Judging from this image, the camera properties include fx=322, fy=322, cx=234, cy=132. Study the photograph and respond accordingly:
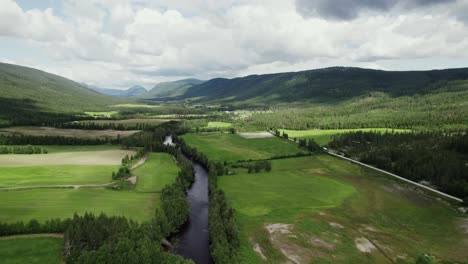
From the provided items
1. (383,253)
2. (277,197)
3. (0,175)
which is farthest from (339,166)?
(0,175)

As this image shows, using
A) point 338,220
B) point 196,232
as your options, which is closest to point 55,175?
point 196,232

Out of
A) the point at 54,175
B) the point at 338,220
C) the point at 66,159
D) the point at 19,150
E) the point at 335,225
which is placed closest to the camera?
the point at 335,225

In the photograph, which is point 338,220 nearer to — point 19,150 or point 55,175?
point 55,175

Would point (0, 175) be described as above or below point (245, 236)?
above

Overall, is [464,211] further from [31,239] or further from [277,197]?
[31,239]

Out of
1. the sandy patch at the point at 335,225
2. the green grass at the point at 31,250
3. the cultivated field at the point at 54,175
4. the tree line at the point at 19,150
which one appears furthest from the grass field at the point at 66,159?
the sandy patch at the point at 335,225

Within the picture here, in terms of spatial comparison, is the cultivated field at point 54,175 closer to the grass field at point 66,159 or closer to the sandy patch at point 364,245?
the grass field at point 66,159
